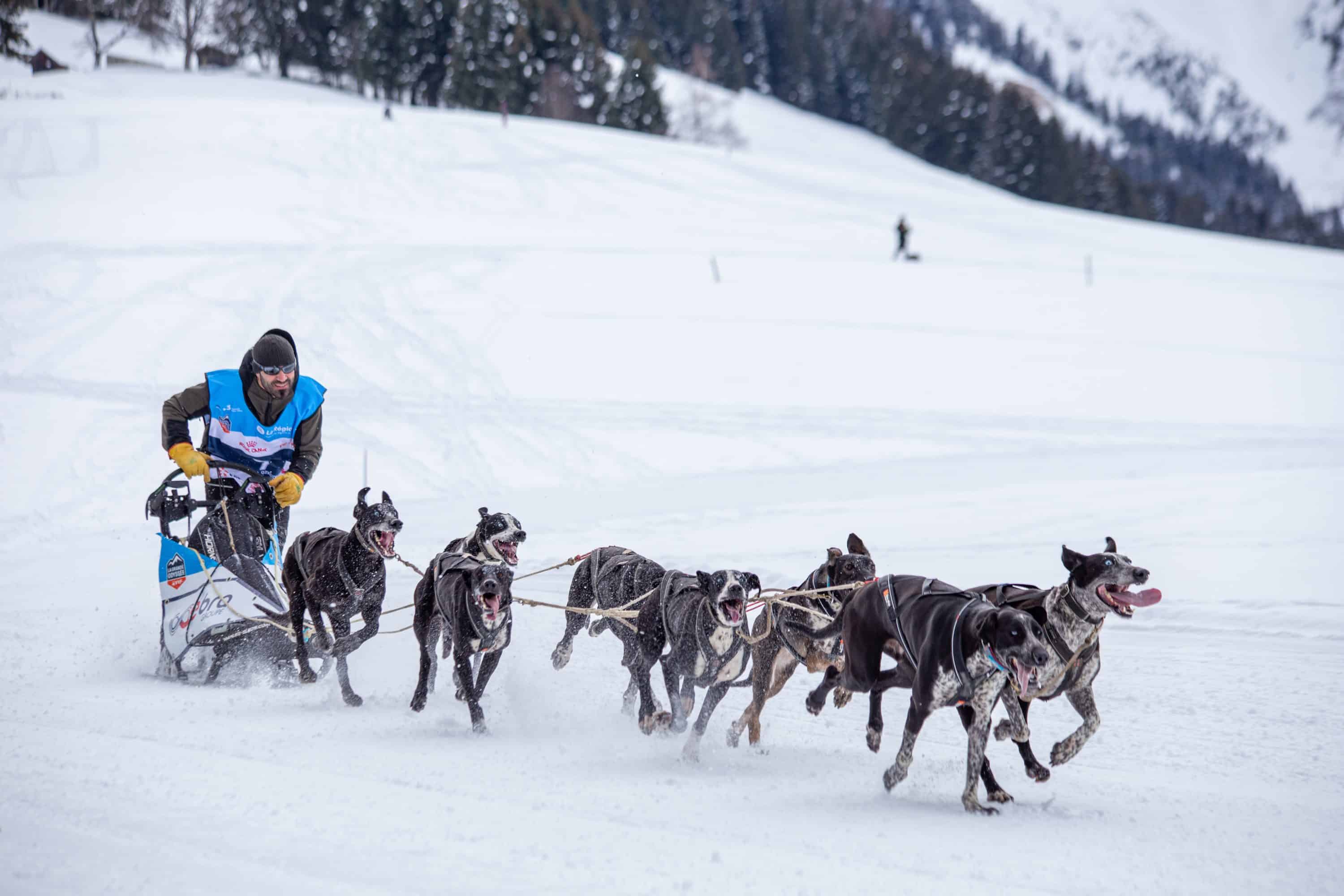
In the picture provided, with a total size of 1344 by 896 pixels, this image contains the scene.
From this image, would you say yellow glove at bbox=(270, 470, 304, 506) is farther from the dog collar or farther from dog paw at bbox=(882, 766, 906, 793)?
the dog collar

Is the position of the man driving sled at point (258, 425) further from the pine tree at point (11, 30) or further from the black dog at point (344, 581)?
the pine tree at point (11, 30)

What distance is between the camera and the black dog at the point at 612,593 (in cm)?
621

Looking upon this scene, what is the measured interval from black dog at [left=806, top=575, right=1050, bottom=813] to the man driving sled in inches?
138

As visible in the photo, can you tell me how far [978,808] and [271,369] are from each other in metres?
4.58

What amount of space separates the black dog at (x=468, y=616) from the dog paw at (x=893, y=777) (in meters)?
2.00

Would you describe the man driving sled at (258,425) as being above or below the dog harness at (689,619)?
above

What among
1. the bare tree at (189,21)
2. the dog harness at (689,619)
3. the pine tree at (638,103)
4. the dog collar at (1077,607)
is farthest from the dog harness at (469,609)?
the bare tree at (189,21)

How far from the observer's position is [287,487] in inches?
262

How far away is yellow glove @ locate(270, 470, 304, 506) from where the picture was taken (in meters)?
6.64

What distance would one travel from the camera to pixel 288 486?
262 inches

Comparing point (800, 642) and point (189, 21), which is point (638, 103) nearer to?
point (189, 21)

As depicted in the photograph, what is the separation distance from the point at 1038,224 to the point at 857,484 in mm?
27351

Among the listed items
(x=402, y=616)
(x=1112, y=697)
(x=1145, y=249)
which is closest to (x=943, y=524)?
(x=1112, y=697)

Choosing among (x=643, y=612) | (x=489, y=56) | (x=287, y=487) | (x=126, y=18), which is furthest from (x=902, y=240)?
(x=126, y=18)
